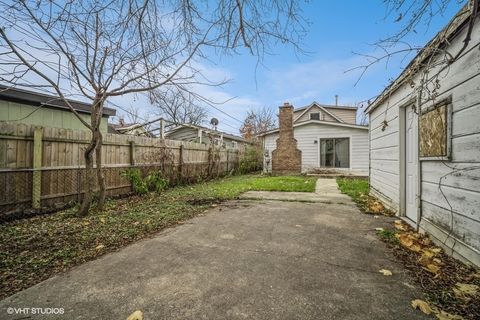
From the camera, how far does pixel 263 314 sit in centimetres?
171

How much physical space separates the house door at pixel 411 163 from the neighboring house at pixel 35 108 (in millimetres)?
7992

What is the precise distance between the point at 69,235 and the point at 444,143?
5152 mm

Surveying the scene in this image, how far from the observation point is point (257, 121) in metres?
29.9

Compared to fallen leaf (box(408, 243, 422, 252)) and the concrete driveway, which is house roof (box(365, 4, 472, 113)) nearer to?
fallen leaf (box(408, 243, 422, 252))

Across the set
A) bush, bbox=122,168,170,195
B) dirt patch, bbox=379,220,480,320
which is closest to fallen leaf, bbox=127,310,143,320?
dirt patch, bbox=379,220,480,320

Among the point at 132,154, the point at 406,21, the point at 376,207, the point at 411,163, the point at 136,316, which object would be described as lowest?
the point at 136,316

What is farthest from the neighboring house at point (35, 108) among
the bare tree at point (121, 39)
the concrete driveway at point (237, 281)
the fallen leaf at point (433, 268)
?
the fallen leaf at point (433, 268)

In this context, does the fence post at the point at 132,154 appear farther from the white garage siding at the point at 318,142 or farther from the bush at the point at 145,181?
the white garage siding at the point at 318,142

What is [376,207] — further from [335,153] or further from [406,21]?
[335,153]

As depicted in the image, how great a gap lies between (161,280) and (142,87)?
12.1ft

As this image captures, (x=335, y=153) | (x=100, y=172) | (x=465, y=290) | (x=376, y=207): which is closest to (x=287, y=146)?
(x=335, y=153)

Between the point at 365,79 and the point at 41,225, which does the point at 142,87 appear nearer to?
the point at 41,225

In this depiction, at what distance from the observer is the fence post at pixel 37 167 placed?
4.51 m

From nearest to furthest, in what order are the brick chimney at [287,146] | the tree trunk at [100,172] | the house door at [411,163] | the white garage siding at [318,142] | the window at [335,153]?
the house door at [411,163] → the tree trunk at [100,172] → the white garage siding at [318,142] → the window at [335,153] → the brick chimney at [287,146]
